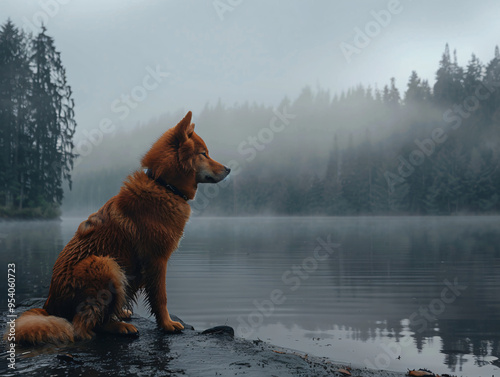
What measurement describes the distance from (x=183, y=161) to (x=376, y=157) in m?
99.8

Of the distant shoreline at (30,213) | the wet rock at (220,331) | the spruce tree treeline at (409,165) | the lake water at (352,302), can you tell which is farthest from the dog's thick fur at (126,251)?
the spruce tree treeline at (409,165)

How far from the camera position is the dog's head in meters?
5.03

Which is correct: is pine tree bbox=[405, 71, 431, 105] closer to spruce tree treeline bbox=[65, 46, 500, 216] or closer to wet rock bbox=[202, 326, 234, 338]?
spruce tree treeline bbox=[65, 46, 500, 216]

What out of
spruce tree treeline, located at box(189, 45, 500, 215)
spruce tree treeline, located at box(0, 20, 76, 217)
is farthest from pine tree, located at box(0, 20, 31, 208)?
spruce tree treeline, located at box(189, 45, 500, 215)

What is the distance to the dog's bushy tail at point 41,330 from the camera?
14.2 ft

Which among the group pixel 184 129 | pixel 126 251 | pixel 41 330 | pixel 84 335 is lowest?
→ pixel 84 335

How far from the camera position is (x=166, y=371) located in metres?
3.85

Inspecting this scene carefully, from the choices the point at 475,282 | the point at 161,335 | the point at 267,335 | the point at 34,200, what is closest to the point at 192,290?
the point at 267,335

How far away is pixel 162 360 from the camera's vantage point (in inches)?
164

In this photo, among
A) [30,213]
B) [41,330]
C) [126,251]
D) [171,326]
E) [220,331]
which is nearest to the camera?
[41,330]

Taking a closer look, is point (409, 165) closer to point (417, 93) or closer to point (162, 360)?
point (417, 93)

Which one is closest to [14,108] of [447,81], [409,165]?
[409,165]

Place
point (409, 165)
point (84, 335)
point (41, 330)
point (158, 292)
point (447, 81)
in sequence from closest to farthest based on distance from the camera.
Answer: point (41, 330) < point (84, 335) < point (158, 292) < point (409, 165) < point (447, 81)

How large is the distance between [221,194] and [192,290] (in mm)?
106936
